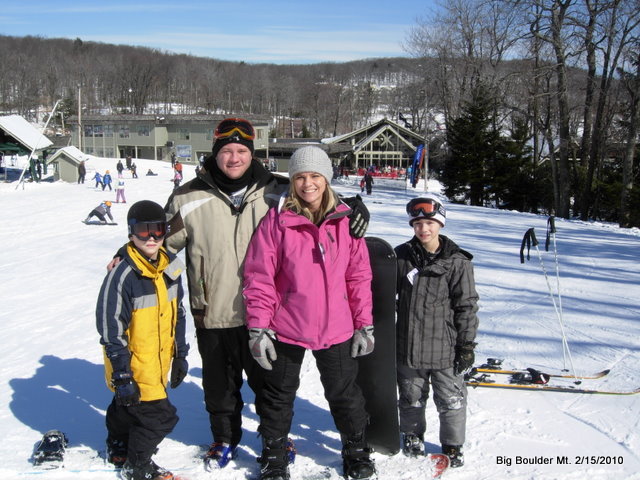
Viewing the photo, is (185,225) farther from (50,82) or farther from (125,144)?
(50,82)

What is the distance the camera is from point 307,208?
2.66m

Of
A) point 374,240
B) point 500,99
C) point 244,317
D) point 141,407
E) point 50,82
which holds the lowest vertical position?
point 141,407

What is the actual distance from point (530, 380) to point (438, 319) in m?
1.62

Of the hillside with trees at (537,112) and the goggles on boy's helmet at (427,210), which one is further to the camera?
the hillside with trees at (537,112)

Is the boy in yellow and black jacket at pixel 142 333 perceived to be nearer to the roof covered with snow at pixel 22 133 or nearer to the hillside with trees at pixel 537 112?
the hillside with trees at pixel 537 112

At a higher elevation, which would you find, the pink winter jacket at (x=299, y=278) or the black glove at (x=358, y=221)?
the black glove at (x=358, y=221)

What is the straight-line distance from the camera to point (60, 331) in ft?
18.6

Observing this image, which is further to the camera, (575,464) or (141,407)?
(575,464)

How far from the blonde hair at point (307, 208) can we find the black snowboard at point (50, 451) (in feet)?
6.09

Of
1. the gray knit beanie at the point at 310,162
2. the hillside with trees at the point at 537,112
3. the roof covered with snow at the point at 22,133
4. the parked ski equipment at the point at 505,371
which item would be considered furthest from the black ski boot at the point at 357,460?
the roof covered with snow at the point at 22,133

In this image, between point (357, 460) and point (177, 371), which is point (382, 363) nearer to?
point (357, 460)

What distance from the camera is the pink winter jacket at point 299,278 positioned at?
2.57 metres

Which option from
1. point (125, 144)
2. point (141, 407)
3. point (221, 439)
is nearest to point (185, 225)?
point (141, 407)

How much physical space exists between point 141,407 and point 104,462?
0.53 meters
